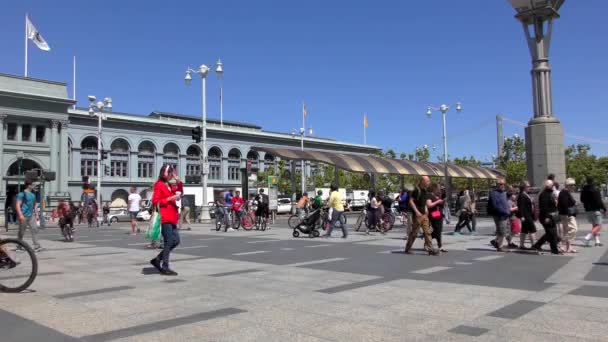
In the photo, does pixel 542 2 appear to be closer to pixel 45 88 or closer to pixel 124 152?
pixel 45 88

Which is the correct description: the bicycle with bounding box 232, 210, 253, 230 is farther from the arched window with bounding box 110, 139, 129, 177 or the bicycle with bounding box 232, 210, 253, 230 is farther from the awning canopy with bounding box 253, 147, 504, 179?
the arched window with bounding box 110, 139, 129, 177

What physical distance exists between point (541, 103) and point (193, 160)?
170ft

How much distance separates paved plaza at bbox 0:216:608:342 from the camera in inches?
188

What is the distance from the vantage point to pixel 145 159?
2557 inches

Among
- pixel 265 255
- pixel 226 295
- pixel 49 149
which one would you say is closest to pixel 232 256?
pixel 265 255

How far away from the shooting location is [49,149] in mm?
50844

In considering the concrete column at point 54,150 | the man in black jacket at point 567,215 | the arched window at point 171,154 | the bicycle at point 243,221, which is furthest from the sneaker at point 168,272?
the arched window at point 171,154

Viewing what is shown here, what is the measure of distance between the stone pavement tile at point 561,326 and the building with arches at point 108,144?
118 ft

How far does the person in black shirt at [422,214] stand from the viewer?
36.5 feet

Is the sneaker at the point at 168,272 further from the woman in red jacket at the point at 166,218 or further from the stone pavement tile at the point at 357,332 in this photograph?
the stone pavement tile at the point at 357,332

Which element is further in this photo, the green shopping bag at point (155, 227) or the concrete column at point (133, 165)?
the concrete column at point (133, 165)

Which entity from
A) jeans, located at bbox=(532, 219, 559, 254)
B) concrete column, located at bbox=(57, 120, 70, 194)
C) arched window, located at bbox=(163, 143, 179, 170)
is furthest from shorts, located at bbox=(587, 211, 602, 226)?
arched window, located at bbox=(163, 143, 179, 170)

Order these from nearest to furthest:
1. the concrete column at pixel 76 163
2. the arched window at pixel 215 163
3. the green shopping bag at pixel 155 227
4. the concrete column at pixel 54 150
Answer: the green shopping bag at pixel 155 227, the concrete column at pixel 54 150, the concrete column at pixel 76 163, the arched window at pixel 215 163

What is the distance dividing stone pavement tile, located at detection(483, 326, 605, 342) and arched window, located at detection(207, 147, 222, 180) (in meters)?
68.8
